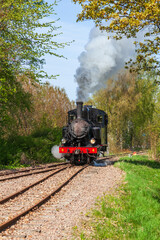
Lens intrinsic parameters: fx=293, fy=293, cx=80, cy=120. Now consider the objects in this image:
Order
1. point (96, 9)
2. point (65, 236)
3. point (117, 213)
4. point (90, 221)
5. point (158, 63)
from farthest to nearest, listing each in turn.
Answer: point (158, 63) < point (96, 9) < point (117, 213) < point (90, 221) < point (65, 236)

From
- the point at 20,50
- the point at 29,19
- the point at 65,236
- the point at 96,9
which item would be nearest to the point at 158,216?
the point at 65,236

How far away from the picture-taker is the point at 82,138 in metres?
15.6

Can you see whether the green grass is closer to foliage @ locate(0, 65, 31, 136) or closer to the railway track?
the railway track

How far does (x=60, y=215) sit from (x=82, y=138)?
9.42 meters

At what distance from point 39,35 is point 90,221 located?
38.8 feet

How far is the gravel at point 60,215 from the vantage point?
16.9 ft

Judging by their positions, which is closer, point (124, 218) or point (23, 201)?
point (124, 218)

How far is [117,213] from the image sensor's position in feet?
22.1

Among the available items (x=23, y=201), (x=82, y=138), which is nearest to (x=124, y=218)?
(x=23, y=201)

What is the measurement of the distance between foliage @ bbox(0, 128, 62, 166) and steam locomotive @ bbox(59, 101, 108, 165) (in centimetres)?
297

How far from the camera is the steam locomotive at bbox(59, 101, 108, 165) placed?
604 inches

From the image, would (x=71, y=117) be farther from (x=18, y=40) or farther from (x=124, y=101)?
(x=124, y=101)

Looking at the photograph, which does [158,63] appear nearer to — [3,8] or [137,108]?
[3,8]

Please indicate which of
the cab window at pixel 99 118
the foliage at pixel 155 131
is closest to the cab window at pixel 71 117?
the cab window at pixel 99 118
